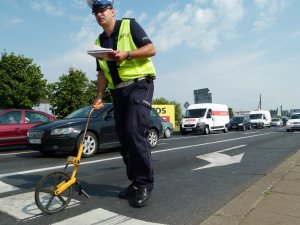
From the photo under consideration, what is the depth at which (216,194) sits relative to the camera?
4.69 m

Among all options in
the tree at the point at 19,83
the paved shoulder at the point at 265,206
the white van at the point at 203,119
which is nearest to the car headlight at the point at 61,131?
the paved shoulder at the point at 265,206

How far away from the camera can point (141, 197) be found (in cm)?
387

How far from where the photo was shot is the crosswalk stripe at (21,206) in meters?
3.55

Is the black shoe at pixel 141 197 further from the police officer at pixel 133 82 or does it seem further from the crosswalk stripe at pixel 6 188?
the crosswalk stripe at pixel 6 188

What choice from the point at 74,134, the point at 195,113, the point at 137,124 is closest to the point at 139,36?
the point at 137,124

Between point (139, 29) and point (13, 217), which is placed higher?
point (139, 29)

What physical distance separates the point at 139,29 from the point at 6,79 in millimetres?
29158

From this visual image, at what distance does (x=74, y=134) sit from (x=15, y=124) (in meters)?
3.31

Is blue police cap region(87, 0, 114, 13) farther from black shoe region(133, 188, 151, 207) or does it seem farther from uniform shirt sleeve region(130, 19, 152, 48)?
black shoe region(133, 188, 151, 207)

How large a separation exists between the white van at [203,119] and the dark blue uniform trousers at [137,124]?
23263mm

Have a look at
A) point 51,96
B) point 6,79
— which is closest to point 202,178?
point 6,79

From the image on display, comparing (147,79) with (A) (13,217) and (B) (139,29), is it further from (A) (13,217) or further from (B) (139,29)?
(A) (13,217)

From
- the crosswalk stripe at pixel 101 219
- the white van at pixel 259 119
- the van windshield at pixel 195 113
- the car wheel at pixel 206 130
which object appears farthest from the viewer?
the white van at pixel 259 119

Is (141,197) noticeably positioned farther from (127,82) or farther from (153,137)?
(153,137)
